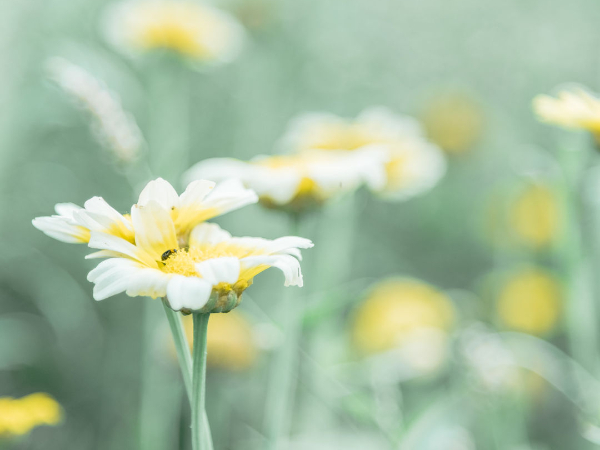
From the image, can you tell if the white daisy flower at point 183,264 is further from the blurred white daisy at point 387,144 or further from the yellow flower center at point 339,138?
the yellow flower center at point 339,138

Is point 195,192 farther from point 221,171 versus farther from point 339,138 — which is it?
point 339,138

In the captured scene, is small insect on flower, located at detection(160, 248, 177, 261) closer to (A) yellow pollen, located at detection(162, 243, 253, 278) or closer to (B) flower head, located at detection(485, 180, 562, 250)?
(A) yellow pollen, located at detection(162, 243, 253, 278)

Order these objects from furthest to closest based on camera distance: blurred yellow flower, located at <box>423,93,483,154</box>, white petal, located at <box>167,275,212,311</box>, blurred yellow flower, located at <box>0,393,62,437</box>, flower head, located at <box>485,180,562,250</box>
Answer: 1. blurred yellow flower, located at <box>423,93,483,154</box>
2. flower head, located at <box>485,180,562,250</box>
3. blurred yellow flower, located at <box>0,393,62,437</box>
4. white petal, located at <box>167,275,212,311</box>

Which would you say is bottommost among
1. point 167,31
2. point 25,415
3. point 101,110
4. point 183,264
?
point 25,415

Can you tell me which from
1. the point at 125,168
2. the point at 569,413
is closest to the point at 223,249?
the point at 125,168

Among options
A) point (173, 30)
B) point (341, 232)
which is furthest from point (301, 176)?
point (341, 232)

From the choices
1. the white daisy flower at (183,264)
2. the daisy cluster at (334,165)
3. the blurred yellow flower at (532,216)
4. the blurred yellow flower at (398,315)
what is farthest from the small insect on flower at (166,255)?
the blurred yellow flower at (532,216)

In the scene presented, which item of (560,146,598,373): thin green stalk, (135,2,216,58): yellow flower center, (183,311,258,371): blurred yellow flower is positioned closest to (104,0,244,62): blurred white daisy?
(135,2,216,58): yellow flower center
